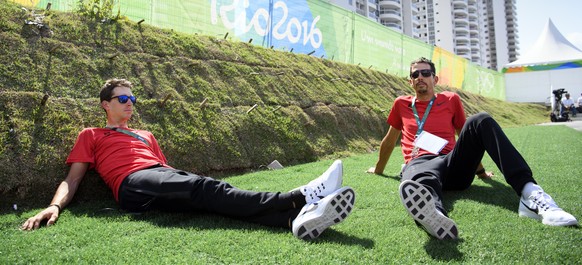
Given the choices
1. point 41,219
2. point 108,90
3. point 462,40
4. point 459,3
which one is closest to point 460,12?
point 459,3

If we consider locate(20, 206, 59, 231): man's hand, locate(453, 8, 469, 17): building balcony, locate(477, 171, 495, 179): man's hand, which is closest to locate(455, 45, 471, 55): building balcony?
locate(453, 8, 469, 17): building balcony

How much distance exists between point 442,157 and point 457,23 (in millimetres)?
94663

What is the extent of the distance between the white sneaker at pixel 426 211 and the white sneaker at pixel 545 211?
641mm

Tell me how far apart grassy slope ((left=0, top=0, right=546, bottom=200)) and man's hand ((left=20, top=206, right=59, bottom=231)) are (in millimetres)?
793

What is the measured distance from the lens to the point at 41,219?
8.13 ft

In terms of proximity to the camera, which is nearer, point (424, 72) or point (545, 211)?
point (545, 211)

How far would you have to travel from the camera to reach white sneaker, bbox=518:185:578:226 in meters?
2.07

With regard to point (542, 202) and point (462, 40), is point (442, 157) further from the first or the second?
point (462, 40)

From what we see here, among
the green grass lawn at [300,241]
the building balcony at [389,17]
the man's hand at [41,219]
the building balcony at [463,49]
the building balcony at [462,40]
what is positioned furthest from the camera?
the building balcony at [462,40]

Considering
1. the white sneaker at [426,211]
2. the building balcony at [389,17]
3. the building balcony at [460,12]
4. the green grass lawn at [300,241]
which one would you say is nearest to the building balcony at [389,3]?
the building balcony at [389,17]

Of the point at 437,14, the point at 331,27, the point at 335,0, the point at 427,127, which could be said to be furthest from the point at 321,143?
the point at 437,14

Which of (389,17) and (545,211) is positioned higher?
(389,17)

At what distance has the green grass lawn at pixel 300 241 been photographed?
1808mm

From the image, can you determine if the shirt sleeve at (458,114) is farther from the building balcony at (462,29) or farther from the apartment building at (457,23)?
the building balcony at (462,29)
